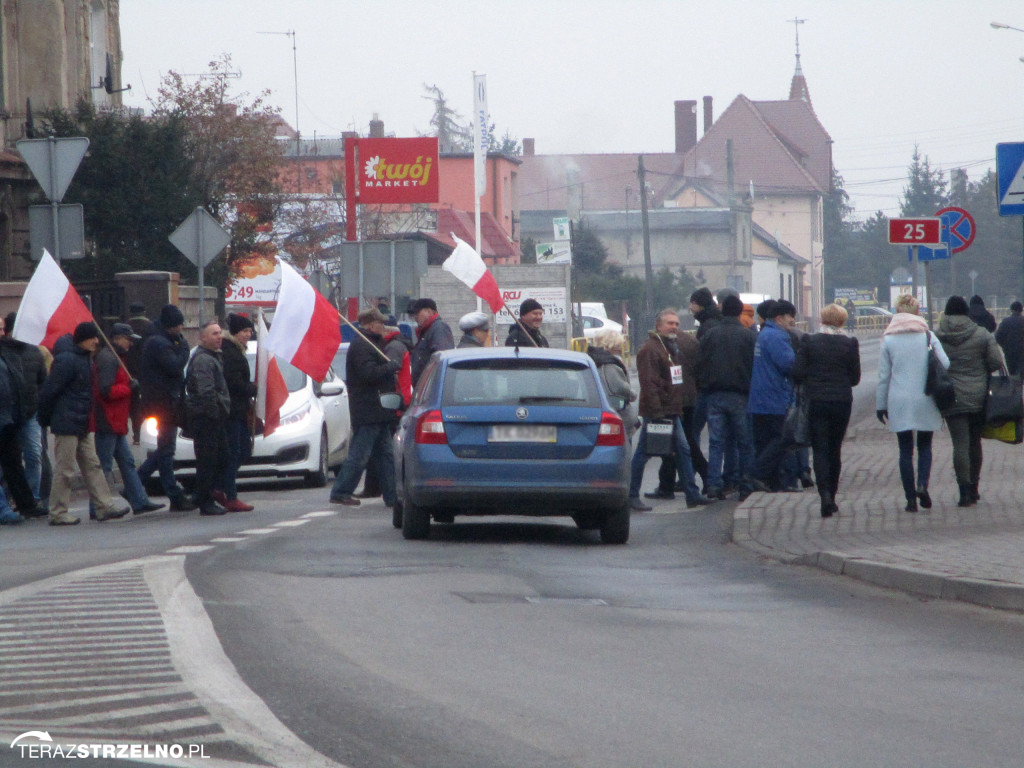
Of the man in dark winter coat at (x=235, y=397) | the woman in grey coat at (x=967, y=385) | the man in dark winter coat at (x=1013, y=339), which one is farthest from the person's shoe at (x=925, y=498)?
the man in dark winter coat at (x=1013, y=339)

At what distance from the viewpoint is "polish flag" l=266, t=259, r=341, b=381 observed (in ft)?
51.0

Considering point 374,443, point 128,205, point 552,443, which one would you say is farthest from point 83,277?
point 552,443

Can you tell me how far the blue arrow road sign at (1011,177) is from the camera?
14336 mm

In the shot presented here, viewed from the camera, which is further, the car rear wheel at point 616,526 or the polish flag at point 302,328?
the polish flag at point 302,328

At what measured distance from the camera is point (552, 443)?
Answer: 39.0 ft

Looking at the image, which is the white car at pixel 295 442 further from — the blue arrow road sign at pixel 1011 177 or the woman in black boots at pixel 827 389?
the blue arrow road sign at pixel 1011 177

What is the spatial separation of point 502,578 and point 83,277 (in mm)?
22879

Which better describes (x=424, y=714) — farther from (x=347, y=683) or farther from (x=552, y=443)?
(x=552, y=443)

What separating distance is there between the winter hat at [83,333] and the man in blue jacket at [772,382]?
20.5ft

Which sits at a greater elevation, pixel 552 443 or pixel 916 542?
pixel 552 443

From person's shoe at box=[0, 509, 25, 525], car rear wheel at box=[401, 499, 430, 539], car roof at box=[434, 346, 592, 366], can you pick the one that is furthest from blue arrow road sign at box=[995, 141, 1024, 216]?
person's shoe at box=[0, 509, 25, 525]

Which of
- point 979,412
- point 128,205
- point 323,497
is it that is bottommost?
point 323,497

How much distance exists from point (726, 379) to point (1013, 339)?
13575mm

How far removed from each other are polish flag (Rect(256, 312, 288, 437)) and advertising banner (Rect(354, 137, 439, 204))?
35819 millimetres
